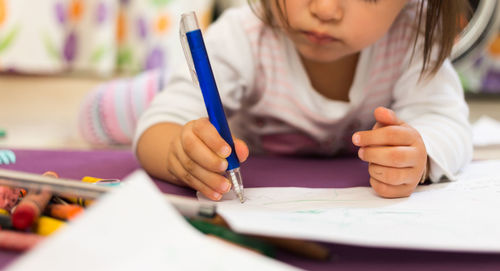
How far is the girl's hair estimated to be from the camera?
1.52 feet

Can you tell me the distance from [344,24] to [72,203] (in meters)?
0.28

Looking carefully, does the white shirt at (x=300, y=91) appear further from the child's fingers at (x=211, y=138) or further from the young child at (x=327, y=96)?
the child's fingers at (x=211, y=138)

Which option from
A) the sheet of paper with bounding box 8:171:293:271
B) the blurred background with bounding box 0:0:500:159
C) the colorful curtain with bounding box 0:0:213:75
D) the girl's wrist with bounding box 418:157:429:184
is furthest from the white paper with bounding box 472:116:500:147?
the colorful curtain with bounding box 0:0:213:75

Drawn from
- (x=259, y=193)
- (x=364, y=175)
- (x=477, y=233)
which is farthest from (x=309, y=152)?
(x=477, y=233)

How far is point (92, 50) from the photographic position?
52.6 inches

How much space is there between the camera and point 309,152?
2.11ft

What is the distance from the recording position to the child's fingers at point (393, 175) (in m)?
0.35

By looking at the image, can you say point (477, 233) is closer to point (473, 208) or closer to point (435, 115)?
point (473, 208)

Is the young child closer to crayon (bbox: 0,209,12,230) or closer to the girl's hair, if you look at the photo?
the girl's hair

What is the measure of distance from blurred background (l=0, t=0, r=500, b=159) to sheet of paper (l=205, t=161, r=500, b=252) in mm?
841

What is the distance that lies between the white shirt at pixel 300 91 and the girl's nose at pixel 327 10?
0.14 m

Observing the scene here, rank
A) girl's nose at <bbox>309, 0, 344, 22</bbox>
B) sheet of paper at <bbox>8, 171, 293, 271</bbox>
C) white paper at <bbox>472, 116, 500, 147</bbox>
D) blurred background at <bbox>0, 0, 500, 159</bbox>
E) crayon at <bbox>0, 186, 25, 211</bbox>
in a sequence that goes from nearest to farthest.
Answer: sheet of paper at <bbox>8, 171, 293, 271</bbox>, crayon at <bbox>0, 186, 25, 211</bbox>, girl's nose at <bbox>309, 0, 344, 22</bbox>, white paper at <bbox>472, 116, 500, 147</bbox>, blurred background at <bbox>0, 0, 500, 159</bbox>

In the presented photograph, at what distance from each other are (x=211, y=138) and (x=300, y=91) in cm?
26

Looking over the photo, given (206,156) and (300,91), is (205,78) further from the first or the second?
(300,91)
